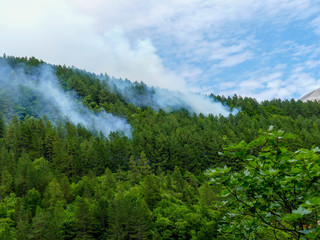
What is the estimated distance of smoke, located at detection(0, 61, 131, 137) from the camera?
328ft

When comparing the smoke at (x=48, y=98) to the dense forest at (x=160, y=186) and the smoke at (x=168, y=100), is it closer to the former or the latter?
the dense forest at (x=160, y=186)

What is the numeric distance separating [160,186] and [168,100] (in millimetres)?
106063

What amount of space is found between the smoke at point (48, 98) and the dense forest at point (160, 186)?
7.53 meters

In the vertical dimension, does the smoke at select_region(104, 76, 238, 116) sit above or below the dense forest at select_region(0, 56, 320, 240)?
above

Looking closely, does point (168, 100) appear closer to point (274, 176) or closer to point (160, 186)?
point (160, 186)

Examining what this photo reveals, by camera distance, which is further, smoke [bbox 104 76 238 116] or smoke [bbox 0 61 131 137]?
smoke [bbox 104 76 238 116]

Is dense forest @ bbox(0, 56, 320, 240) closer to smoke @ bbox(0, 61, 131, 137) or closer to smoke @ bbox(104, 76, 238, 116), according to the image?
smoke @ bbox(0, 61, 131, 137)

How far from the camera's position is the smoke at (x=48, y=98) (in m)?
100

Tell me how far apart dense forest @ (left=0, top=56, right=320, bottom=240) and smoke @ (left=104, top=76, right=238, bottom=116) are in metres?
35.6

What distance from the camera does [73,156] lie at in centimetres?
6097

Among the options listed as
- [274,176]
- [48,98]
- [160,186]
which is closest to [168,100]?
[48,98]

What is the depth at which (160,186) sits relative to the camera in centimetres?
4284

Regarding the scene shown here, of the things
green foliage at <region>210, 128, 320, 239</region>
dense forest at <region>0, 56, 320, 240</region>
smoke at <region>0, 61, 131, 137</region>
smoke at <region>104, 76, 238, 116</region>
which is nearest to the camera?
green foliage at <region>210, 128, 320, 239</region>

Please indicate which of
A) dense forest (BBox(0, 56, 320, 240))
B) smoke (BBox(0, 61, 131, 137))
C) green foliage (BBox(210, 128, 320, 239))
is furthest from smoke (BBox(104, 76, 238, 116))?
green foliage (BBox(210, 128, 320, 239))
